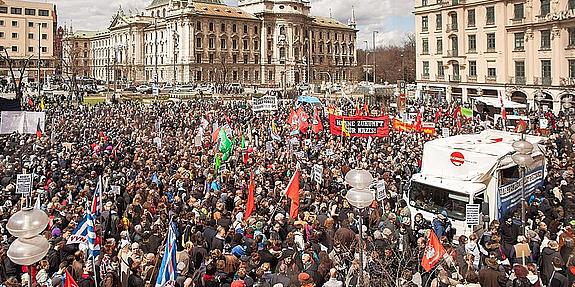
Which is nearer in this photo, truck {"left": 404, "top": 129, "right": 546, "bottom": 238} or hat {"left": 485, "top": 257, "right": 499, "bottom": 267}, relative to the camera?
hat {"left": 485, "top": 257, "right": 499, "bottom": 267}

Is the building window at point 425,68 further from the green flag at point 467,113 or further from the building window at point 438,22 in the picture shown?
the green flag at point 467,113

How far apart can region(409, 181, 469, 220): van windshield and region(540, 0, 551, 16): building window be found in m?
40.2

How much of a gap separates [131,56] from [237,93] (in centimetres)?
4679

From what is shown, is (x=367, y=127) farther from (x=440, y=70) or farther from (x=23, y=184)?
(x=440, y=70)

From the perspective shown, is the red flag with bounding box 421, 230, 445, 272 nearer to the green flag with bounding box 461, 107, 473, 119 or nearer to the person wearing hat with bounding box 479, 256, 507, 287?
the person wearing hat with bounding box 479, 256, 507, 287

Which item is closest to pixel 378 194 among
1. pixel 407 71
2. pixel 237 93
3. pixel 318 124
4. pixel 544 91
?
pixel 318 124

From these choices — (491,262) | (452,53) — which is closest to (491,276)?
(491,262)

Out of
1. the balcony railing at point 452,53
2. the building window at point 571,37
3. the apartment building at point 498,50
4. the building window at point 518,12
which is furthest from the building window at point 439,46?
the building window at point 571,37

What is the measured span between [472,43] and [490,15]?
3397mm

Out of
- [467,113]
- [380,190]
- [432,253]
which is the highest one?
[467,113]

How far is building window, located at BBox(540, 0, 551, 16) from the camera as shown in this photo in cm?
4853

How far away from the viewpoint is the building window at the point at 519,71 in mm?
51778

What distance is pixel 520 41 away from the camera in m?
51.9

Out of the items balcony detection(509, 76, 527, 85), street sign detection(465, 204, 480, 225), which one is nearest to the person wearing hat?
street sign detection(465, 204, 480, 225)
